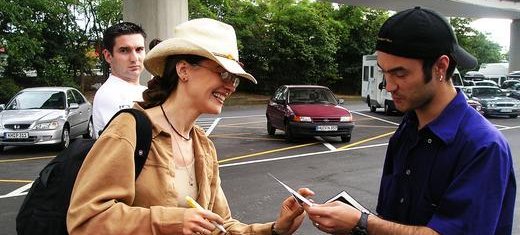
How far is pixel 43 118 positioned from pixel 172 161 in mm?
10905

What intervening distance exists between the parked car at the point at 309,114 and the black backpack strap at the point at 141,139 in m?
11.0

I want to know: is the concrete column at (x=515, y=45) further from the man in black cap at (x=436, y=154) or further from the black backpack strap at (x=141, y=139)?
the black backpack strap at (x=141, y=139)

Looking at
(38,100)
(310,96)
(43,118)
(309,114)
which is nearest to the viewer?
(43,118)

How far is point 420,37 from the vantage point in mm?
1824

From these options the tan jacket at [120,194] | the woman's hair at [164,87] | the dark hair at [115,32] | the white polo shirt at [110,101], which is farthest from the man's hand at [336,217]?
the dark hair at [115,32]

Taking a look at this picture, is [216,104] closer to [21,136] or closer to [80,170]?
[80,170]

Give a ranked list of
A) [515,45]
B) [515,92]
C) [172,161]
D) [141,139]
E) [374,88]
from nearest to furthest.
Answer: [141,139] → [172,161] → [374,88] → [515,92] → [515,45]

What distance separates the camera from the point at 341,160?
1065 centimetres

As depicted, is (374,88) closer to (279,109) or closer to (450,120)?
(279,109)

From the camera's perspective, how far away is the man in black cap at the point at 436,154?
174cm

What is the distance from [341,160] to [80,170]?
9.23 meters

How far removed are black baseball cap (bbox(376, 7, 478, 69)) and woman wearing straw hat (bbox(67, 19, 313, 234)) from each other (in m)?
0.61

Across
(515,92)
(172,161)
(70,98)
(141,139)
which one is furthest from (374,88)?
(141,139)

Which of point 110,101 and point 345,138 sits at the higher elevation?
point 110,101
